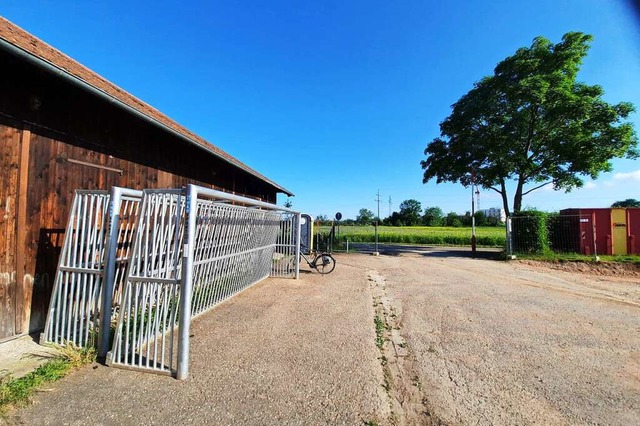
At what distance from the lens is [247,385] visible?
10.4 feet

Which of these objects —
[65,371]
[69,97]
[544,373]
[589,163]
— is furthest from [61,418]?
[589,163]

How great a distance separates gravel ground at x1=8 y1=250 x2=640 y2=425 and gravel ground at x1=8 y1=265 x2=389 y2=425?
1cm

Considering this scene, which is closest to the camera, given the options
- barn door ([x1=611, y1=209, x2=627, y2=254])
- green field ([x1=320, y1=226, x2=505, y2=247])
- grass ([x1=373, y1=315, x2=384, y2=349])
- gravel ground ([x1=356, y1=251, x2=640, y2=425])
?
gravel ground ([x1=356, y1=251, x2=640, y2=425])

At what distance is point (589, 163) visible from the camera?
16.0 m

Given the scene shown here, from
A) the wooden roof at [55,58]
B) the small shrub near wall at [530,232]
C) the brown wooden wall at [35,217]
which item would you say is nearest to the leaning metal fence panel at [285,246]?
the wooden roof at [55,58]

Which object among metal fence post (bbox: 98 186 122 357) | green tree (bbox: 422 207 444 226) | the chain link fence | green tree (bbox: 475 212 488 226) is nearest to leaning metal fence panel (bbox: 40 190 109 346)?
metal fence post (bbox: 98 186 122 357)

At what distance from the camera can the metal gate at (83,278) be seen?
379cm

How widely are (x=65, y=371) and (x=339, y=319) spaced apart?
3732 millimetres

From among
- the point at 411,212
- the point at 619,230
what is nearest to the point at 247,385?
the point at 619,230

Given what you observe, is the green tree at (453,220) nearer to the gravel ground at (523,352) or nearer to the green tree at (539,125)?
the green tree at (539,125)

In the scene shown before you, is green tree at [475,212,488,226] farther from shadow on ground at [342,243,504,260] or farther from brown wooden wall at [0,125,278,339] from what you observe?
brown wooden wall at [0,125,278,339]

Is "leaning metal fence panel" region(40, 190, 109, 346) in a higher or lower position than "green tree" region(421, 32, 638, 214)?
lower

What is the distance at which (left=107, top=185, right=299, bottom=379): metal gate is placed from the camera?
341 centimetres

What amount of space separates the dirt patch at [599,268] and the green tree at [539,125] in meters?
5.66
